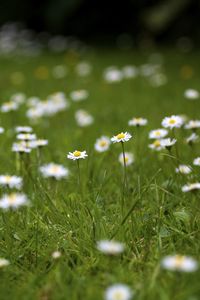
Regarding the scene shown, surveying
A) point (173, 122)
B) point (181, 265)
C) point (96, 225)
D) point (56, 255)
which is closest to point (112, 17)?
point (173, 122)

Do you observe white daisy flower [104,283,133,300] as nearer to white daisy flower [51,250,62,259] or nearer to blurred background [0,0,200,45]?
white daisy flower [51,250,62,259]

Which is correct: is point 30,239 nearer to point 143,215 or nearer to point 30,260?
point 30,260

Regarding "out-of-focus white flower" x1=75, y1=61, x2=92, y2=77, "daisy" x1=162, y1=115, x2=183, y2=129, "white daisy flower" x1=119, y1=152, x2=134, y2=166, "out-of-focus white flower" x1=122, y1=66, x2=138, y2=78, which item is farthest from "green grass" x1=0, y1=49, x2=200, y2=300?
"out-of-focus white flower" x1=75, y1=61, x2=92, y2=77

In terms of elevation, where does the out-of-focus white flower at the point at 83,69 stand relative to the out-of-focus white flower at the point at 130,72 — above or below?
above

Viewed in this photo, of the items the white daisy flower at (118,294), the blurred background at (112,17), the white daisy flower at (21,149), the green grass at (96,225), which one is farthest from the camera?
the blurred background at (112,17)

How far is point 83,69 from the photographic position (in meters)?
4.35

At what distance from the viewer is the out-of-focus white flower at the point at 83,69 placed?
4.20 metres

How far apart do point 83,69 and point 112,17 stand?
1.72 m

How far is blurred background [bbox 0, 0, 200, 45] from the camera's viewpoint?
16.8 feet

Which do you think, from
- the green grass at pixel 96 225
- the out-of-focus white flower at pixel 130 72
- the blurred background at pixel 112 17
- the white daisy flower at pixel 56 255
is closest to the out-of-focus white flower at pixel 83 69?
the out-of-focus white flower at pixel 130 72

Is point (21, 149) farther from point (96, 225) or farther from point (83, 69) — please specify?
point (83, 69)

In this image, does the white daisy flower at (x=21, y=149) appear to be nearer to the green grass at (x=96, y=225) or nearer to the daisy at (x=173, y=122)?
the green grass at (x=96, y=225)

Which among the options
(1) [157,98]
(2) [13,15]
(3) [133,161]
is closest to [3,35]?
(2) [13,15]

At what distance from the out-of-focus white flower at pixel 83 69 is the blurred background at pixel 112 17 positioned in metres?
1.01
